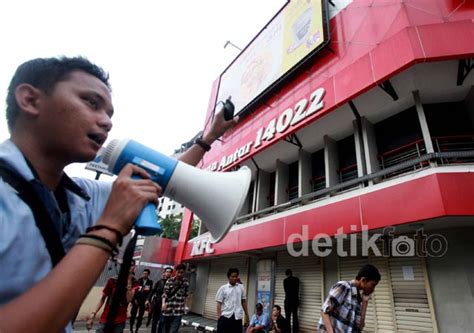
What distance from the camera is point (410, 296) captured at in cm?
552

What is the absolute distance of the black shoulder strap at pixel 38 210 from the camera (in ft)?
2.08

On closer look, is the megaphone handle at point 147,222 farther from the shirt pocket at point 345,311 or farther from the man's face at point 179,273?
the man's face at point 179,273

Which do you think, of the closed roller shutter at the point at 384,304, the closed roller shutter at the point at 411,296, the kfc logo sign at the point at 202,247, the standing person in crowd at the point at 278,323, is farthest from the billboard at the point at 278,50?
the closed roller shutter at the point at 411,296

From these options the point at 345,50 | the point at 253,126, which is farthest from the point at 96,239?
the point at 253,126

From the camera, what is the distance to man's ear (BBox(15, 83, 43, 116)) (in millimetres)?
788

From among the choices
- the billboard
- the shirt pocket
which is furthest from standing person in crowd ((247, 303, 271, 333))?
the billboard

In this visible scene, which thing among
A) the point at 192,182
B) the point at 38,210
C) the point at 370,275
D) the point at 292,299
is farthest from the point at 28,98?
the point at 292,299

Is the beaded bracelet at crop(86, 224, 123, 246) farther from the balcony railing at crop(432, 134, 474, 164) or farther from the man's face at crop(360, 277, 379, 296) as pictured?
the balcony railing at crop(432, 134, 474, 164)

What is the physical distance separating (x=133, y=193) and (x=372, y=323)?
7087 mm

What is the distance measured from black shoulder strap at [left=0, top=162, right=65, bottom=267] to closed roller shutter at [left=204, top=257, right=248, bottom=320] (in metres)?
10.4

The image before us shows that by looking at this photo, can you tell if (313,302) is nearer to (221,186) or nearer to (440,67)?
(440,67)

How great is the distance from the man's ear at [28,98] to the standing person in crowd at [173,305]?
5649 mm

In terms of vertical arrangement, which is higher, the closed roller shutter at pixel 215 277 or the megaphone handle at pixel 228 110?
the megaphone handle at pixel 228 110

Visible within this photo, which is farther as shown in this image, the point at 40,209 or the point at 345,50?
the point at 345,50
